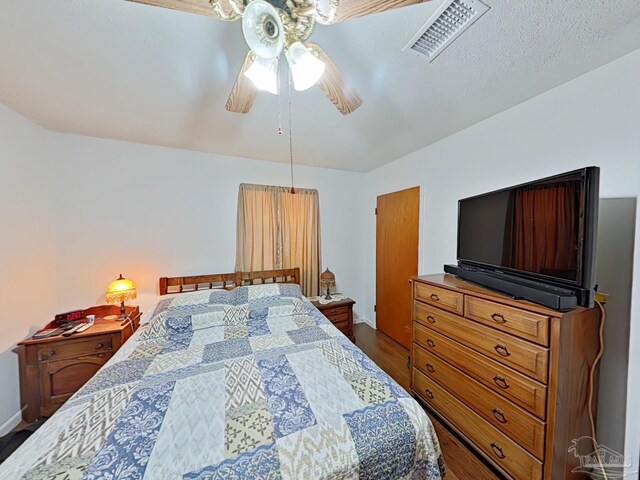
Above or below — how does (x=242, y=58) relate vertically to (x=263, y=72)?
above

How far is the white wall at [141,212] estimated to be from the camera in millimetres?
2086

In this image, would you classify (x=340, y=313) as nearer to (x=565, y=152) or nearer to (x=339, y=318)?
(x=339, y=318)

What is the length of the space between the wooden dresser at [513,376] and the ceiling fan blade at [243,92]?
5.59 feet

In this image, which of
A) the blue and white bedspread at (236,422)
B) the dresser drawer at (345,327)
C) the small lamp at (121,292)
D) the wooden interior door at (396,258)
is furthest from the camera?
the dresser drawer at (345,327)

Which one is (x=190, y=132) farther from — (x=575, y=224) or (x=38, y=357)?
(x=575, y=224)

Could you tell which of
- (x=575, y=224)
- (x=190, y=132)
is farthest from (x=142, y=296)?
(x=575, y=224)

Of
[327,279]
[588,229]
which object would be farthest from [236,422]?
[327,279]

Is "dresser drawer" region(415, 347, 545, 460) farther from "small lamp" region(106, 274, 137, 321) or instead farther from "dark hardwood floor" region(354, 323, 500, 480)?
Answer: "small lamp" region(106, 274, 137, 321)

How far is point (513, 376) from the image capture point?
1192 mm

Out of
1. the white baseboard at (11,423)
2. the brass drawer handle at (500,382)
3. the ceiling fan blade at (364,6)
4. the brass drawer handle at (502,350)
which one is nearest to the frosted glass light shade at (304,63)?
the ceiling fan blade at (364,6)

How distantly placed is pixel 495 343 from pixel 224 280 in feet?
8.08

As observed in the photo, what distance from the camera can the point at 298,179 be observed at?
296 cm

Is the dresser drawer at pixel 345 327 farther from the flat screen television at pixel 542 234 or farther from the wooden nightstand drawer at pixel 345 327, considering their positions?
the flat screen television at pixel 542 234

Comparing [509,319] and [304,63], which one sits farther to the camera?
[509,319]
